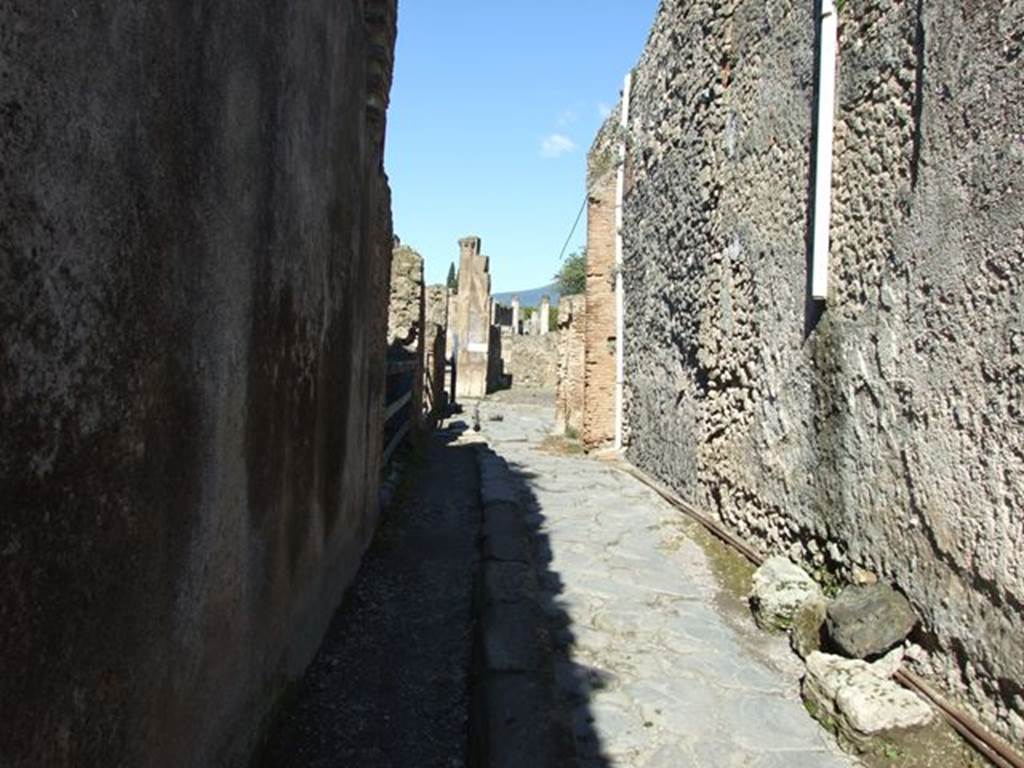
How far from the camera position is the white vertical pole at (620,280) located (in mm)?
9234

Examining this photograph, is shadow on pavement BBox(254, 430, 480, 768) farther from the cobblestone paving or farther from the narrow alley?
the cobblestone paving

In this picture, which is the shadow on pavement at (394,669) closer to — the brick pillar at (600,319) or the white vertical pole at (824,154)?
the white vertical pole at (824,154)

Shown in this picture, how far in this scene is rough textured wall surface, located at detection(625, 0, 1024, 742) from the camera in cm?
272

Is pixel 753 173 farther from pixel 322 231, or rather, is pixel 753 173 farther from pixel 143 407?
pixel 143 407

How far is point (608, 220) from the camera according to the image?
9734 millimetres

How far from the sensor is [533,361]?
972 inches

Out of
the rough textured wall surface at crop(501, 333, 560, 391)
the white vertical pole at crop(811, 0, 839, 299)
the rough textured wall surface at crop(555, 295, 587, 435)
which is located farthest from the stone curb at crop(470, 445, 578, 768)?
the rough textured wall surface at crop(501, 333, 560, 391)

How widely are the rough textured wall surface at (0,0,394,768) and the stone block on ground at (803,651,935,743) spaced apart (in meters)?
1.89

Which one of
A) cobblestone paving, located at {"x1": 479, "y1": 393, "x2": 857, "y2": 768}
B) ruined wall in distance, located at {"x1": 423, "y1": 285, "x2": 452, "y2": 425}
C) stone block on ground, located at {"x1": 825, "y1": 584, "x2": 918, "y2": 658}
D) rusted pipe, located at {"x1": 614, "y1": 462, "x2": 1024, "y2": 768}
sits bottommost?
cobblestone paving, located at {"x1": 479, "y1": 393, "x2": 857, "y2": 768}

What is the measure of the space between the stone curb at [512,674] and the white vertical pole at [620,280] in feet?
15.7

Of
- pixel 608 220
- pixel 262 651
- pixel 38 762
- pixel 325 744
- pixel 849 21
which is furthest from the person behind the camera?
pixel 608 220

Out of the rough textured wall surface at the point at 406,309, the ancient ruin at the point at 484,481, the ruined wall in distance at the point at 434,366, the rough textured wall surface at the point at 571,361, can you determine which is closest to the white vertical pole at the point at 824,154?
the ancient ruin at the point at 484,481

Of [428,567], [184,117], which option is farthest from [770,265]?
[184,117]

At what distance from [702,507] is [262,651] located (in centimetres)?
424
